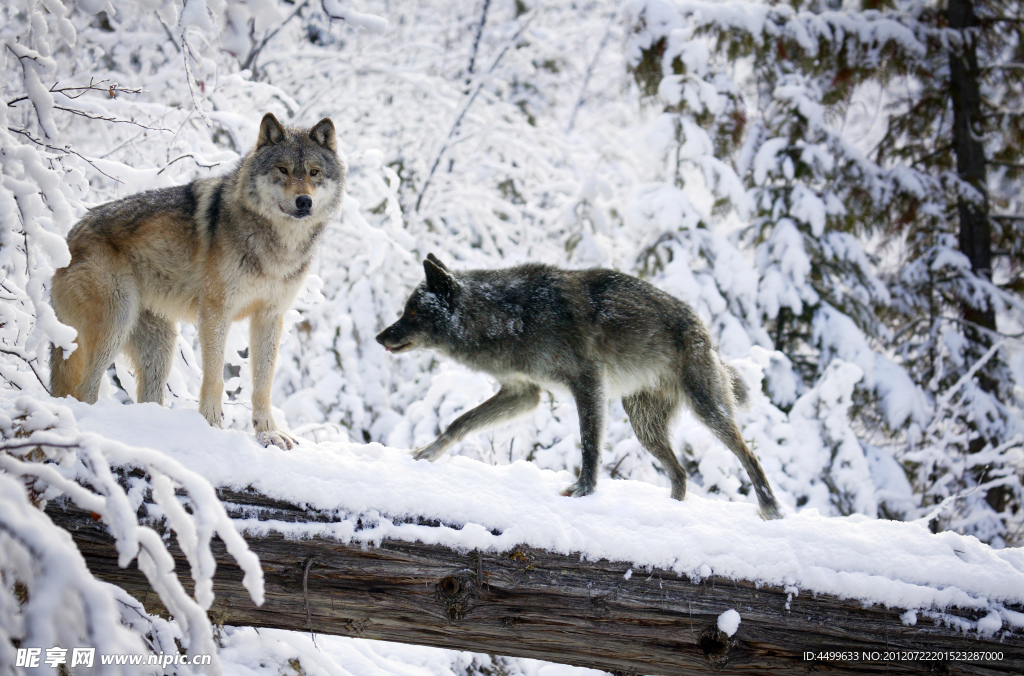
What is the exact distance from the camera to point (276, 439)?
3477 mm

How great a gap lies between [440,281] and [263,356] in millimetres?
1183

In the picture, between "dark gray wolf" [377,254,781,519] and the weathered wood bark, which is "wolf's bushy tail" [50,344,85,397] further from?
"dark gray wolf" [377,254,781,519]

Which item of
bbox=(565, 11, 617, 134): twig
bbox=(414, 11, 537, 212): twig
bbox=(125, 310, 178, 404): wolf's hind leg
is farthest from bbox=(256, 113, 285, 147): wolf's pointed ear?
bbox=(565, 11, 617, 134): twig

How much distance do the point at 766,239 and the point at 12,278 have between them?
808cm

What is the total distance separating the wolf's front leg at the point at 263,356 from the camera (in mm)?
3650

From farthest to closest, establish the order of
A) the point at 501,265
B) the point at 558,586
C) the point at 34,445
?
the point at 501,265
the point at 558,586
the point at 34,445

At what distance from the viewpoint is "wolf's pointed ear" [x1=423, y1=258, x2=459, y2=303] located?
4051mm

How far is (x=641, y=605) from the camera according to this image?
271cm

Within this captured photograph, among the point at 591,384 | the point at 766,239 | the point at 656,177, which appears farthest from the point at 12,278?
the point at 766,239

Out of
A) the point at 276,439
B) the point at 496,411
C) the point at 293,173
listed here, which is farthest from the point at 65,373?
the point at 496,411

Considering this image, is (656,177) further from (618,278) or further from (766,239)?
(618,278)

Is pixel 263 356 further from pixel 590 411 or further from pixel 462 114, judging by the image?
pixel 462 114

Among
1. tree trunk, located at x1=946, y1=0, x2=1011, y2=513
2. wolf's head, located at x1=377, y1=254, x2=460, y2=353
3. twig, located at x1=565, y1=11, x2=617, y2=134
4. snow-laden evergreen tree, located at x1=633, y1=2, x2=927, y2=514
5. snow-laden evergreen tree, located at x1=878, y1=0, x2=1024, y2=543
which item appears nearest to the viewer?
wolf's head, located at x1=377, y1=254, x2=460, y2=353

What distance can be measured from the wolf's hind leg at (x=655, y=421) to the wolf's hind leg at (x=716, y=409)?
0.24m
